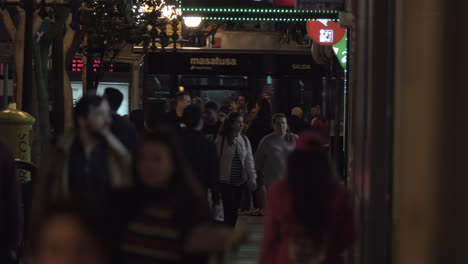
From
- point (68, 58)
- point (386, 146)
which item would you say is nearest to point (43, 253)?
point (386, 146)

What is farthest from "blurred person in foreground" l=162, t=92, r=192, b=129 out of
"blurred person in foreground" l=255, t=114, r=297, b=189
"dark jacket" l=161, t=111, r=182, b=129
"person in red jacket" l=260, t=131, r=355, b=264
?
"person in red jacket" l=260, t=131, r=355, b=264

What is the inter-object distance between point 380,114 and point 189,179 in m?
3.76

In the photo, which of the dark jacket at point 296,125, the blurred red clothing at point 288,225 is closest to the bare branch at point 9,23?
the dark jacket at point 296,125

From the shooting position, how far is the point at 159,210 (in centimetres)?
461

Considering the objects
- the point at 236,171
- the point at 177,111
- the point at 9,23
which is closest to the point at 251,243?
the point at 236,171

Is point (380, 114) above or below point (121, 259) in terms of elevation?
above

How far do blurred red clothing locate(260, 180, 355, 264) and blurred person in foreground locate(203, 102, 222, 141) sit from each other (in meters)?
6.44

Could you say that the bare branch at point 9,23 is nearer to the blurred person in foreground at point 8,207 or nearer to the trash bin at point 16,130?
the trash bin at point 16,130

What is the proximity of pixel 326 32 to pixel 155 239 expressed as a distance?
1264 cm

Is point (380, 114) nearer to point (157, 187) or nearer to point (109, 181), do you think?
point (109, 181)

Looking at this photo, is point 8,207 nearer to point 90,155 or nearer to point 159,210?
point 90,155

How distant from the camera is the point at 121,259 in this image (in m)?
4.59

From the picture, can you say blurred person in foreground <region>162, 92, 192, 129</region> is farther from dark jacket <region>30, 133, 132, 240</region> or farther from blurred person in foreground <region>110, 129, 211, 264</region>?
blurred person in foreground <region>110, 129, 211, 264</region>

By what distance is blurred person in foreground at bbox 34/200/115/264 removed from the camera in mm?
4137
